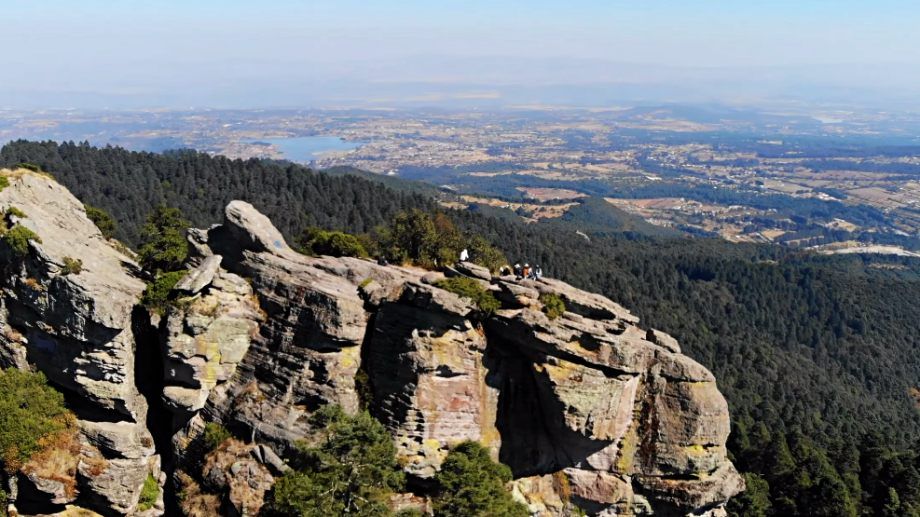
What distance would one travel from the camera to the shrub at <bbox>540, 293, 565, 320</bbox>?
31.2 metres

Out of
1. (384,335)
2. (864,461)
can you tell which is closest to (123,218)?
(384,335)

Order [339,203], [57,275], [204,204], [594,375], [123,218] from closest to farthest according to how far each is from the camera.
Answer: [57,275] < [594,375] < [123,218] < [204,204] < [339,203]

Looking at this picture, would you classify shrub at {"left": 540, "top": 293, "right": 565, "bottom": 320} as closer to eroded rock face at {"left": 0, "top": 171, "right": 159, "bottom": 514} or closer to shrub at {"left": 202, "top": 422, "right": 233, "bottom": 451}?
shrub at {"left": 202, "top": 422, "right": 233, "bottom": 451}

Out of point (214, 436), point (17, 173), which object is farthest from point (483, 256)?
point (17, 173)

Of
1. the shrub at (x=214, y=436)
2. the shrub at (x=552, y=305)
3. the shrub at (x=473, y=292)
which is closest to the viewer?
the shrub at (x=214, y=436)

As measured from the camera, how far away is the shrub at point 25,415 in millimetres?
27141

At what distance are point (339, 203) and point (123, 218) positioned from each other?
30.9 m

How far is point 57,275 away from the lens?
2783 cm

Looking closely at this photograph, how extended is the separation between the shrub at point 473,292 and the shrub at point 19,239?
1955 centimetres

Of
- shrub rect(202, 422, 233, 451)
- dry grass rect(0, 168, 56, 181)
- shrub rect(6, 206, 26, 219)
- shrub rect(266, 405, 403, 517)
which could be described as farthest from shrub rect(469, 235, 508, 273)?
dry grass rect(0, 168, 56, 181)

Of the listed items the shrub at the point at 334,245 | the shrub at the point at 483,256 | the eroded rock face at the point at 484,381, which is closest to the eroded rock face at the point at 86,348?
the eroded rock face at the point at 484,381

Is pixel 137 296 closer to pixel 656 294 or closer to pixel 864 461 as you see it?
pixel 864 461

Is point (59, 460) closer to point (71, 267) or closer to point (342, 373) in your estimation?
point (71, 267)

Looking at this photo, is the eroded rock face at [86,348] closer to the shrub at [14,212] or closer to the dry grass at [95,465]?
the dry grass at [95,465]
